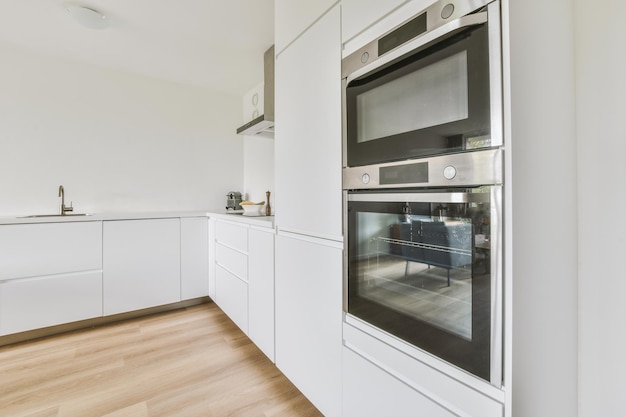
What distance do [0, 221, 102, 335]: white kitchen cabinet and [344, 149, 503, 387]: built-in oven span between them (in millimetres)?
2373

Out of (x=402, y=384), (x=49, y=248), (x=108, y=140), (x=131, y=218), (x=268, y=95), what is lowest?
(x=402, y=384)

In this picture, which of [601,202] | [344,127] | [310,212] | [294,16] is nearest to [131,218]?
[310,212]

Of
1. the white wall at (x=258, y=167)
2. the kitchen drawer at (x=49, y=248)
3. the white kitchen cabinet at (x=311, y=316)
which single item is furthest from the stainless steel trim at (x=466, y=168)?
the kitchen drawer at (x=49, y=248)

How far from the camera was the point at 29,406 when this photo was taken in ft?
5.09

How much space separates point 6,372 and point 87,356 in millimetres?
422

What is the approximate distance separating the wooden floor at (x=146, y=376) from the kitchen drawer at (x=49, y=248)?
0.58 metres

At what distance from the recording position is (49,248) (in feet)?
7.48

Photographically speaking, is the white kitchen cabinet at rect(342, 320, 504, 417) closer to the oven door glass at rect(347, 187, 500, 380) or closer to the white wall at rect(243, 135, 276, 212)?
the oven door glass at rect(347, 187, 500, 380)

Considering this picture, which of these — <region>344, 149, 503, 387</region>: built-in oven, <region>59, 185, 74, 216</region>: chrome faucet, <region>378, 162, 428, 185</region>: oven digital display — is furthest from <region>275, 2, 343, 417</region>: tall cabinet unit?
<region>59, 185, 74, 216</region>: chrome faucet

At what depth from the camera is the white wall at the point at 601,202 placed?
31.1 inches

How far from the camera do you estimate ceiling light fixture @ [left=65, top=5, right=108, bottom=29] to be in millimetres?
1887

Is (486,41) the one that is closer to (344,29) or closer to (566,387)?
(344,29)

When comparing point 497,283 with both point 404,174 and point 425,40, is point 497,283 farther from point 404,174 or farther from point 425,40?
point 425,40

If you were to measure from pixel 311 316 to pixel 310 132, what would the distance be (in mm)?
877
